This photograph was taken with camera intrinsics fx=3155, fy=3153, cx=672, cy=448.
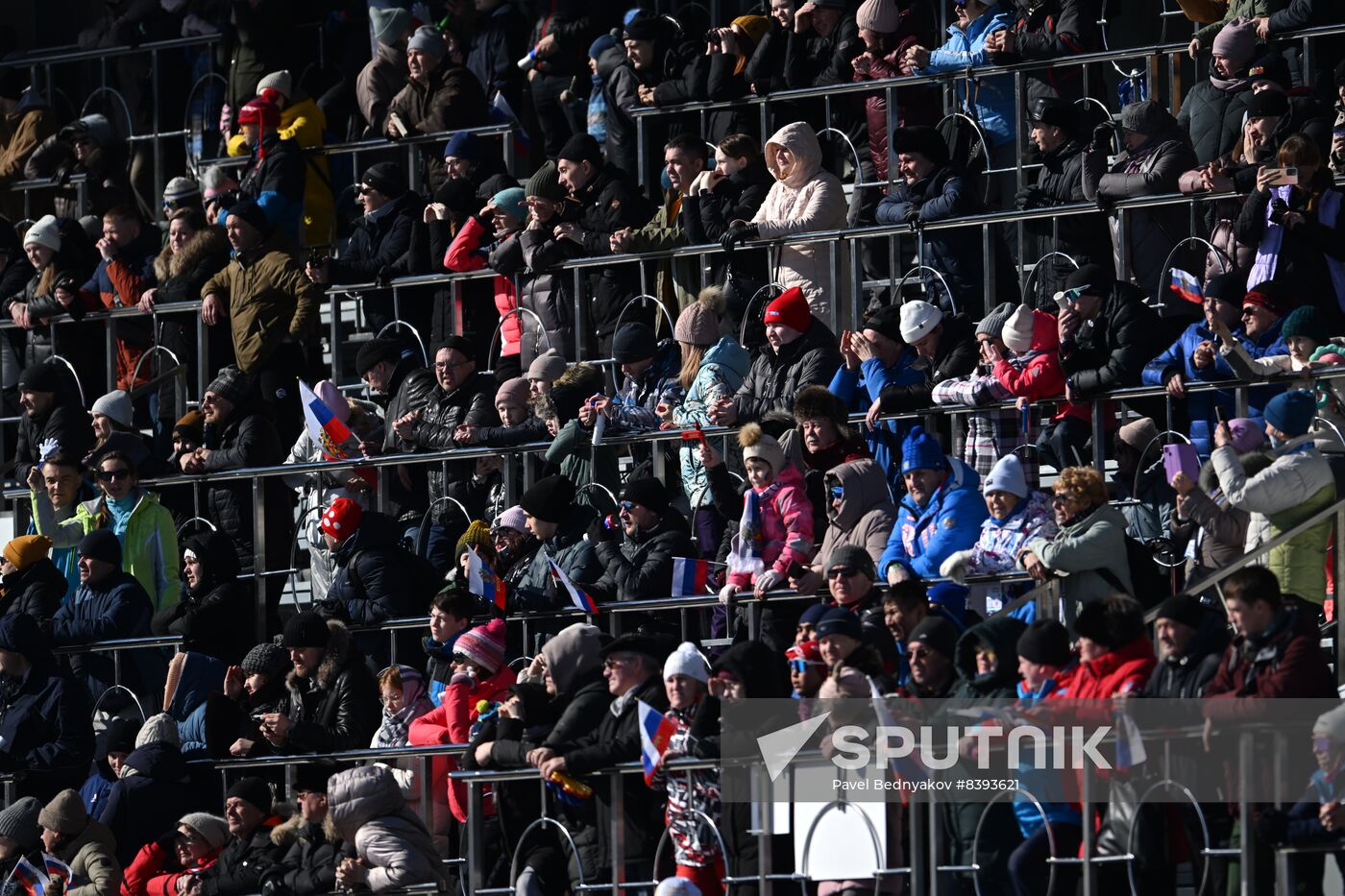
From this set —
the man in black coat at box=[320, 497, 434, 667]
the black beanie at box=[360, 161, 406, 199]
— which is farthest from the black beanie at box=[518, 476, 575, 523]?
the black beanie at box=[360, 161, 406, 199]

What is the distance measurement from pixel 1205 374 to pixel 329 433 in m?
4.73

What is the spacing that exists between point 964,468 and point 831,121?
4449mm

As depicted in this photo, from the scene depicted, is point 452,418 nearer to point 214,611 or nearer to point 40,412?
point 214,611

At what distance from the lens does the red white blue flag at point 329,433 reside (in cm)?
1598

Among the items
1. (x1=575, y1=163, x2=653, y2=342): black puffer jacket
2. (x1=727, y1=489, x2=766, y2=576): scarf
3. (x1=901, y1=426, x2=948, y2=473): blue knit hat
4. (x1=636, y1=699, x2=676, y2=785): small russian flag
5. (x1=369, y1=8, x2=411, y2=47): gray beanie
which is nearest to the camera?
Result: (x1=636, y1=699, x2=676, y2=785): small russian flag

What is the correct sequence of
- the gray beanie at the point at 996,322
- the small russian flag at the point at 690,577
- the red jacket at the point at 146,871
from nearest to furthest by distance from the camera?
1. the small russian flag at the point at 690,577
2. the gray beanie at the point at 996,322
3. the red jacket at the point at 146,871

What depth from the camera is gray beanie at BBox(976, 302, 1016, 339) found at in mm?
14289

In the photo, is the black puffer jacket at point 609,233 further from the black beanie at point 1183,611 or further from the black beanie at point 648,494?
the black beanie at point 1183,611

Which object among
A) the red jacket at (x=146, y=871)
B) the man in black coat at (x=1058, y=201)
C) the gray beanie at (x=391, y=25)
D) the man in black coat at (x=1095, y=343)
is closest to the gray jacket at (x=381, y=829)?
the red jacket at (x=146, y=871)

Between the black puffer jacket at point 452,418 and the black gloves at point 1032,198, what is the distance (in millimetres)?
2832

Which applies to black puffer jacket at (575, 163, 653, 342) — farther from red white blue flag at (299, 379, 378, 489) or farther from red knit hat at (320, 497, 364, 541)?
red knit hat at (320, 497, 364, 541)

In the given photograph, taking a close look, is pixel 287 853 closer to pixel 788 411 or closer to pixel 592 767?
pixel 592 767

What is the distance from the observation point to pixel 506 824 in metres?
12.9

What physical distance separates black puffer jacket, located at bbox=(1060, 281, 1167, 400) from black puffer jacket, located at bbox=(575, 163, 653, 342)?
3.21m
